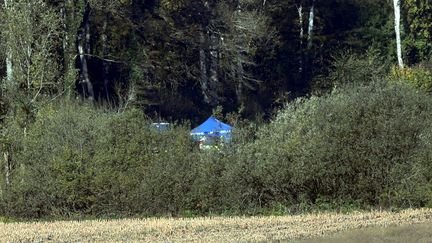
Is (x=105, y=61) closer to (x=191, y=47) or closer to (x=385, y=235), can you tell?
(x=191, y=47)

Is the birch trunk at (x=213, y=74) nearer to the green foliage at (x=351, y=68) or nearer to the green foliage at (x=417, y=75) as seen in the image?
the green foliage at (x=351, y=68)

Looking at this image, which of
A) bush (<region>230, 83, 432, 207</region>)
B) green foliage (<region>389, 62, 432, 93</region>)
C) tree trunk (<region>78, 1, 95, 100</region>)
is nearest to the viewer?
bush (<region>230, 83, 432, 207</region>)

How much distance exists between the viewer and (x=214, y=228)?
1847 centimetres

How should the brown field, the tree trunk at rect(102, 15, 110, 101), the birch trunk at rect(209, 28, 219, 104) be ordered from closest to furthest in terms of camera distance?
1. the brown field
2. the tree trunk at rect(102, 15, 110, 101)
3. the birch trunk at rect(209, 28, 219, 104)

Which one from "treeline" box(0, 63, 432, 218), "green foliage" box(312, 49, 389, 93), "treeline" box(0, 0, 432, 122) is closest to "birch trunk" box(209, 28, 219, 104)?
"treeline" box(0, 0, 432, 122)

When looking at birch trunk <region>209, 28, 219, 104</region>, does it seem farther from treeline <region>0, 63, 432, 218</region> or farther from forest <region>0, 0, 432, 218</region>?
treeline <region>0, 63, 432, 218</region>

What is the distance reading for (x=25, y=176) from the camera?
2520 cm

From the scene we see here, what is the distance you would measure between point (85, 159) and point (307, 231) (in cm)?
971

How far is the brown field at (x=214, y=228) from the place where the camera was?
55.3 feet

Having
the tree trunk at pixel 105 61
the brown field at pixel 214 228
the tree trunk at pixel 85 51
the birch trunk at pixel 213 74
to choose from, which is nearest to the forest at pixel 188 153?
the brown field at pixel 214 228

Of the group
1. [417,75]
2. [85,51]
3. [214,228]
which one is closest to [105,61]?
[85,51]

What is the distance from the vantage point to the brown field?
664 inches

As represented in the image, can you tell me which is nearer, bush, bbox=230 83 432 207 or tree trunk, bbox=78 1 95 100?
bush, bbox=230 83 432 207

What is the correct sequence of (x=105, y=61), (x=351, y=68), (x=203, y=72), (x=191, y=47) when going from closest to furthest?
(x=105, y=61) → (x=191, y=47) → (x=351, y=68) → (x=203, y=72)
